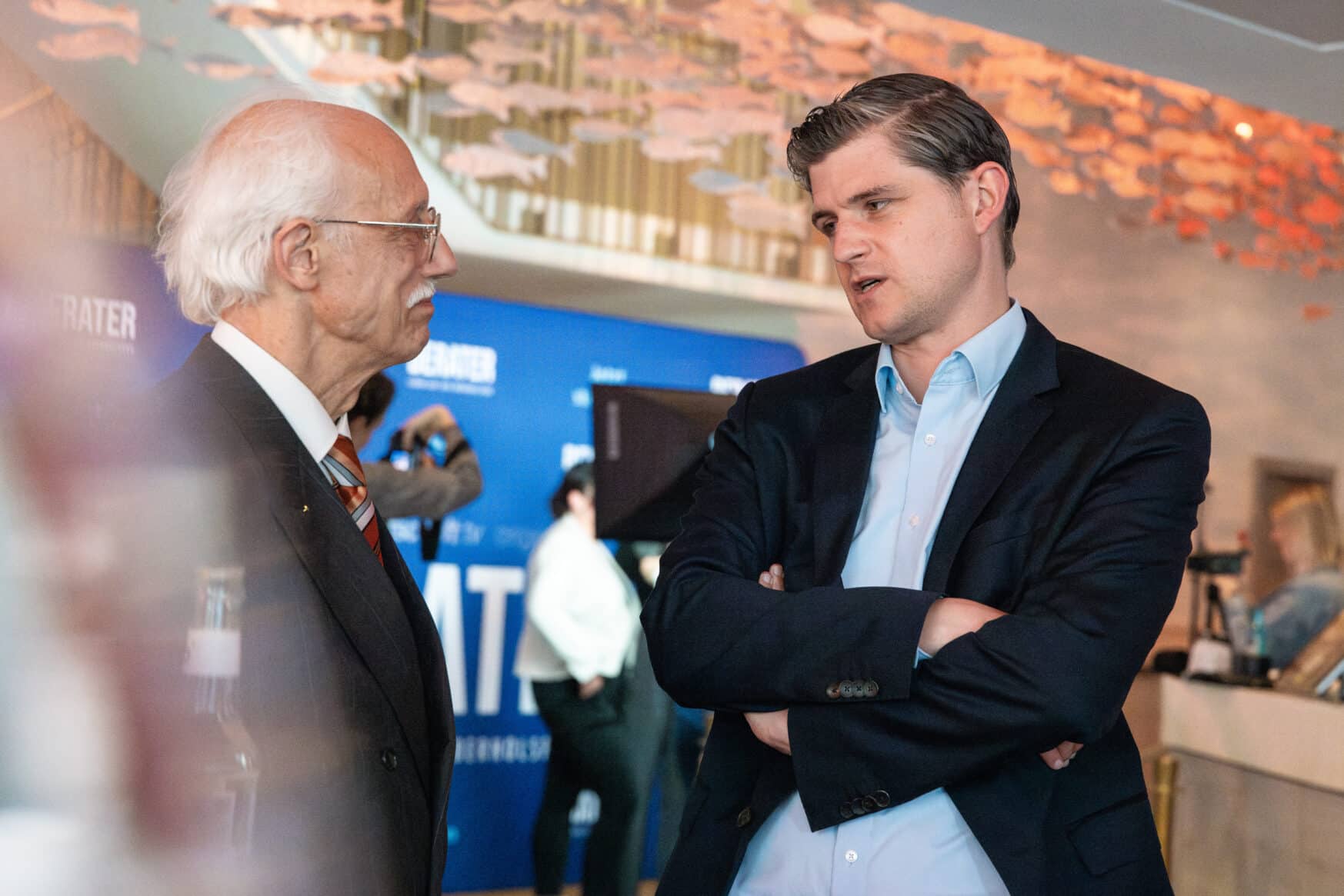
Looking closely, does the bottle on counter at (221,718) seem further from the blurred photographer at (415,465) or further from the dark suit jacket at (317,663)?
the blurred photographer at (415,465)

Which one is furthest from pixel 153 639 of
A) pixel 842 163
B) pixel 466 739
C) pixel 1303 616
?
pixel 1303 616

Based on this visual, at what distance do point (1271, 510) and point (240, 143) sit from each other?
8.79m

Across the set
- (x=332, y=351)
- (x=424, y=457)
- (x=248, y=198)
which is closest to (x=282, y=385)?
(x=332, y=351)

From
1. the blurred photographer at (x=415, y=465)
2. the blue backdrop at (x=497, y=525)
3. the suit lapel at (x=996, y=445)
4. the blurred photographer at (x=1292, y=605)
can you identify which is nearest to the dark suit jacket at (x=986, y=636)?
the suit lapel at (x=996, y=445)

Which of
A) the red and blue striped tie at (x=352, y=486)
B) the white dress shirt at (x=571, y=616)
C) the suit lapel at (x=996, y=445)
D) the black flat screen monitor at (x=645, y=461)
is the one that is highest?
the suit lapel at (x=996, y=445)

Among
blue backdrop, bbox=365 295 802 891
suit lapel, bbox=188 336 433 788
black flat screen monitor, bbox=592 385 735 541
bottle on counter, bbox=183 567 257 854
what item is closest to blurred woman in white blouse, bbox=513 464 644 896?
blue backdrop, bbox=365 295 802 891

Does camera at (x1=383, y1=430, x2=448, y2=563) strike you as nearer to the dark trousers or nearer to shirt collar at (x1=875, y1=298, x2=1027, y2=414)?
the dark trousers

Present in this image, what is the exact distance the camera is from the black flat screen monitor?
8.41 ft

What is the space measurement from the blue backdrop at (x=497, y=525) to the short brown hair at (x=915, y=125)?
386 cm

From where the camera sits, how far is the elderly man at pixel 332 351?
1.18 metres

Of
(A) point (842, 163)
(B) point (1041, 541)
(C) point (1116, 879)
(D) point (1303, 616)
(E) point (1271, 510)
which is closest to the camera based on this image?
(C) point (1116, 879)

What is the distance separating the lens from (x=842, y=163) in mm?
1493

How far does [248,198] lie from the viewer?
136 cm

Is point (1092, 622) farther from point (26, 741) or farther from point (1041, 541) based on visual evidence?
point (26, 741)
